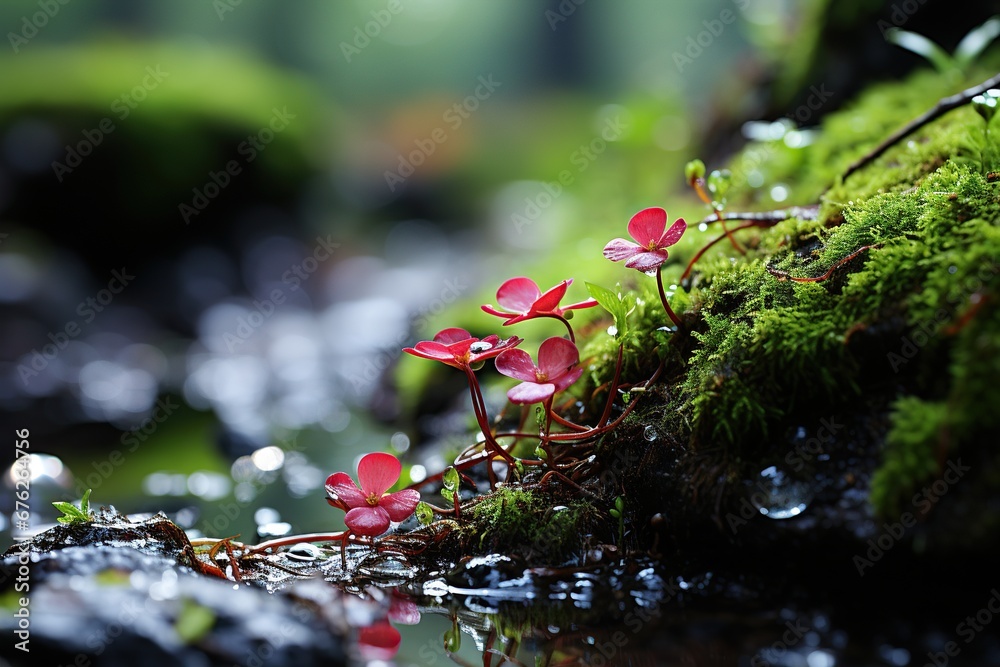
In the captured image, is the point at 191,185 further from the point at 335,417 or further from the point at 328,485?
the point at 328,485

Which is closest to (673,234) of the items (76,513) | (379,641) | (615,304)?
(615,304)

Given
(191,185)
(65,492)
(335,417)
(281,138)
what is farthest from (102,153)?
(65,492)

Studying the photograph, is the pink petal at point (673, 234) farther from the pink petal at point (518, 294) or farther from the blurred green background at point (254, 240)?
the blurred green background at point (254, 240)

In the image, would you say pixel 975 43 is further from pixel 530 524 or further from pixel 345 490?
pixel 345 490
